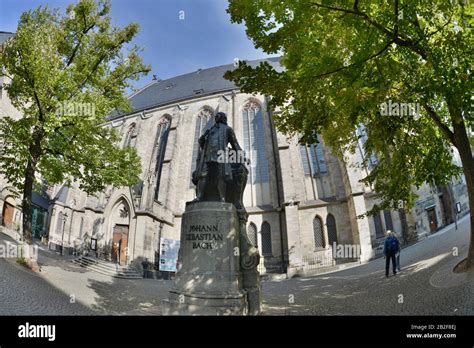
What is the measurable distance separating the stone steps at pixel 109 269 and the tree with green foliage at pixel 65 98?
6.79 meters

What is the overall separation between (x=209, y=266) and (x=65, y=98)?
881 centimetres

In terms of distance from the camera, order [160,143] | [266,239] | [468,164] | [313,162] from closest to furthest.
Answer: [468,164]
[266,239]
[313,162]
[160,143]

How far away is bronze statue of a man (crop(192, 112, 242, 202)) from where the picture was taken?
5.89 metres

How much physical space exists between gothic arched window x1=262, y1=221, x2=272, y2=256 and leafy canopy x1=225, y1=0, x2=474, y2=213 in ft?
50.8

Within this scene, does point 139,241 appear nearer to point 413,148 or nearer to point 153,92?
point 413,148

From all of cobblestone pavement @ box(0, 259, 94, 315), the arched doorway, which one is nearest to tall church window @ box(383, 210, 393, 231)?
cobblestone pavement @ box(0, 259, 94, 315)

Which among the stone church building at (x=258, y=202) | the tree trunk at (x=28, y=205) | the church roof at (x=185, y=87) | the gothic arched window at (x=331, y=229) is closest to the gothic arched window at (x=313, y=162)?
the stone church building at (x=258, y=202)

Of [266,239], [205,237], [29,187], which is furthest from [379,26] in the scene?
[266,239]

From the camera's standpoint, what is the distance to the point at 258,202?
23.8 metres

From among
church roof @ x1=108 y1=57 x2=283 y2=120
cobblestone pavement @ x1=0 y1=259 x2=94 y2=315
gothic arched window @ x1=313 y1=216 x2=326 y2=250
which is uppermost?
church roof @ x1=108 y1=57 x2=283 y2=120

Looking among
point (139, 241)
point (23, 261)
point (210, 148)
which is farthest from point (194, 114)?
point (210, 148)

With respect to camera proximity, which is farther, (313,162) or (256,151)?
(256,151)
